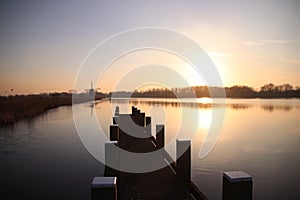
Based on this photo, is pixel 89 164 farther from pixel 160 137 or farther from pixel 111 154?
pixel 111 154

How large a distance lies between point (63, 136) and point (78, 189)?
1220cm

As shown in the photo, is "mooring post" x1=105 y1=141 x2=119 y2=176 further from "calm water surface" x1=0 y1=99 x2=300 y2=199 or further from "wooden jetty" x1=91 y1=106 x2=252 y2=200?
"calm water surface" x1=0 y1=99 x2=300 y2=199

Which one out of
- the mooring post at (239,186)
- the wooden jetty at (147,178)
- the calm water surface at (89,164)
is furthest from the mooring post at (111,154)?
the calm water surface at (89,164)

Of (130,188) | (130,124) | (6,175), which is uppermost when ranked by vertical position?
(130,124)

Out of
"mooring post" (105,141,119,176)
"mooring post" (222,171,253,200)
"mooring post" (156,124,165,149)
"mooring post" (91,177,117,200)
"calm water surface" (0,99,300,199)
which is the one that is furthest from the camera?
"mooring post" (156,124,165,149)

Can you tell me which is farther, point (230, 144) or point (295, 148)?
point (230, 144)

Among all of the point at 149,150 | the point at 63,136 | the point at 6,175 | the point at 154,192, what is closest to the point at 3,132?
the point at 63,136

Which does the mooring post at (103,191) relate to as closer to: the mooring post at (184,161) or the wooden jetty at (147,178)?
the wooden jetty at (147,178)

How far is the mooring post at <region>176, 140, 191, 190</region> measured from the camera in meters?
6.65

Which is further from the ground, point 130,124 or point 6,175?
point 130,124

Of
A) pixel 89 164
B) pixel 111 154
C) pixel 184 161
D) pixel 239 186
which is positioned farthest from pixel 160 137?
pixel 239 186

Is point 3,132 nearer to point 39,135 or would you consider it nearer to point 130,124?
point 39,135

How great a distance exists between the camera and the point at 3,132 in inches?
854

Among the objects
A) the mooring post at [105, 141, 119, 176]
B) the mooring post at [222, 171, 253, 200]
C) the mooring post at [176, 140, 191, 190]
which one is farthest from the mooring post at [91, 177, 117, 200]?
the mooring post at [176, 140, 191, 190]
